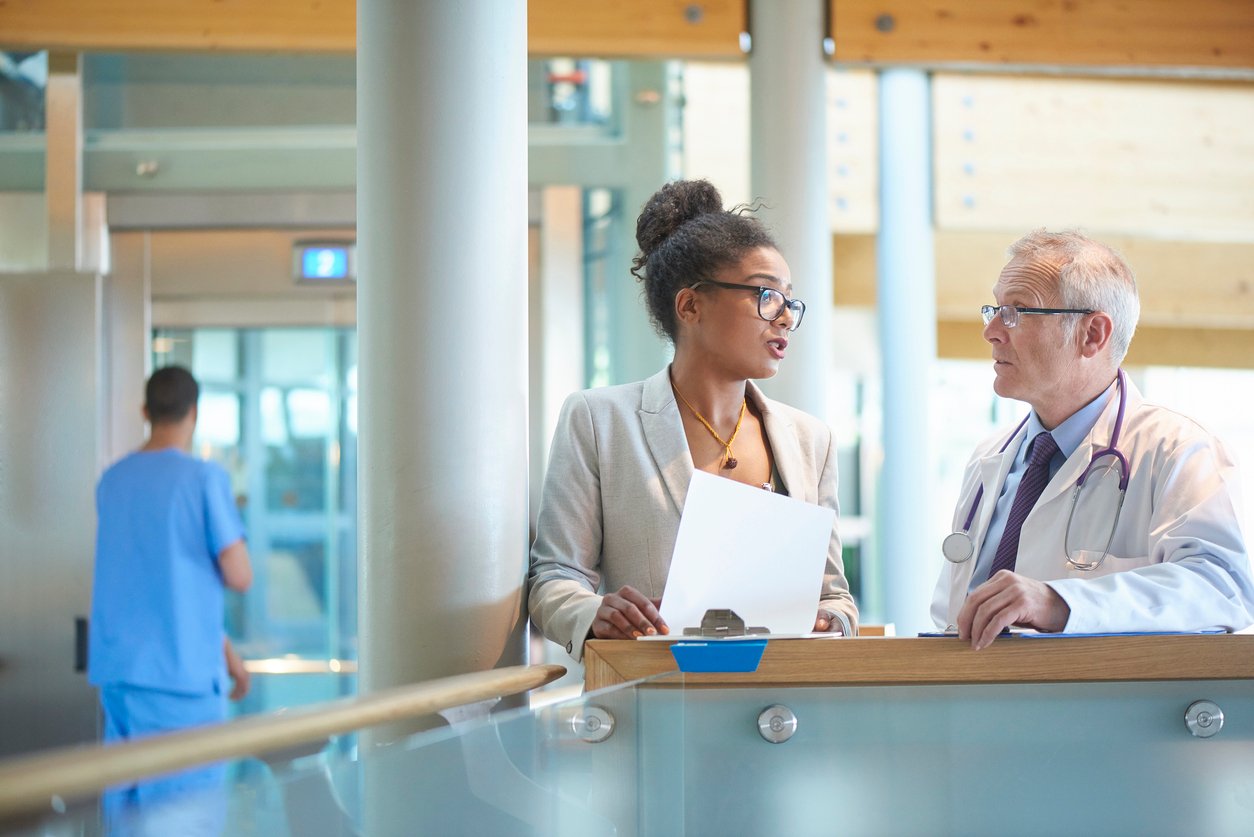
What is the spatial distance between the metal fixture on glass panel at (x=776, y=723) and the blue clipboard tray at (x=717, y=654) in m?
0.09

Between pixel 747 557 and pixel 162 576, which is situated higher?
pixel 747 557

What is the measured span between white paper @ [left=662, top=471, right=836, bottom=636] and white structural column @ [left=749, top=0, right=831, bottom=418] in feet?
9.42

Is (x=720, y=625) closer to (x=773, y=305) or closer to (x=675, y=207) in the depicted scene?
(x=773, y=305)

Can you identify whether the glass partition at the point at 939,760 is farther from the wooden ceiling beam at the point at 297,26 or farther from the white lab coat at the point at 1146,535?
the wooden ceiling beam at the point at 297,26

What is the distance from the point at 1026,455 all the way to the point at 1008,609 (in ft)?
2.75

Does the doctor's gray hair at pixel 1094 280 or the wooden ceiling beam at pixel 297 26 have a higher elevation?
the wooden ceiling beam at pixel 297 26

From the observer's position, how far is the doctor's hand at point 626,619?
2105 millimetres

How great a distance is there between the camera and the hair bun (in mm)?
2744

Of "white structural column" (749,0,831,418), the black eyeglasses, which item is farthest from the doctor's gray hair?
"white structural column" (749,0,831,418)

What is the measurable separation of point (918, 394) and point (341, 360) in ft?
8.09

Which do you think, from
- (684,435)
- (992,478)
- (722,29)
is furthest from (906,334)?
(684,435)

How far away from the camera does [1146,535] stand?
234 centimetres

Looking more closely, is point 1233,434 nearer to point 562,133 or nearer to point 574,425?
point 562,133

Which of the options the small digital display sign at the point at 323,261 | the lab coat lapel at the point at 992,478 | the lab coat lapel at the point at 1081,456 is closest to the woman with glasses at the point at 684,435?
the lab coat lapel at the point at 992,478
